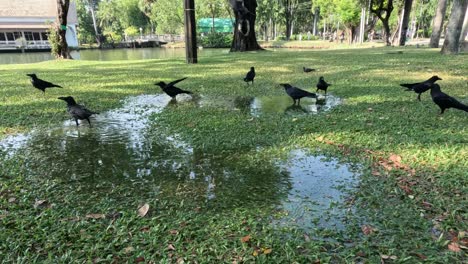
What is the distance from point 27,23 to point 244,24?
3881cm

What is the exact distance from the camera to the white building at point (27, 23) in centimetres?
4422

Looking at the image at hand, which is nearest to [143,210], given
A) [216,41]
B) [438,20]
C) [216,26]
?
[438,20]

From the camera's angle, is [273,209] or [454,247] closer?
[454,247]

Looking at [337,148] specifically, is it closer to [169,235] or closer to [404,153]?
[404,153]

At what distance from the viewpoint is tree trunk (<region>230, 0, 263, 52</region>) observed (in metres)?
20.3

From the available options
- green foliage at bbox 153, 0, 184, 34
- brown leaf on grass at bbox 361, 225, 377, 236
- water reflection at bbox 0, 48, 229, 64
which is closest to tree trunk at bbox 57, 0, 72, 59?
water reflection at bbox 0, 48, 229, 64

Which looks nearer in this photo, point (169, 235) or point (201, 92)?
point (169, 235)

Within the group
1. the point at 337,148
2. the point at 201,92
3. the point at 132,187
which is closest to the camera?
the point at 132,187

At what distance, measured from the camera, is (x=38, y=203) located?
300 centimetres

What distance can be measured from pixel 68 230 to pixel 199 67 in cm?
1067

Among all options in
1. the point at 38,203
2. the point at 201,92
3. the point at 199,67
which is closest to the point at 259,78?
the point at 201,92

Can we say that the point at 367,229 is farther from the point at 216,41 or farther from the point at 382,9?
the point at 216,41

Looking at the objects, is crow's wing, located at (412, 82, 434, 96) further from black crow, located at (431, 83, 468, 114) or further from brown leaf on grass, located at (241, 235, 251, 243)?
brown leaf on grass, located at (241, 235, 251, 243)

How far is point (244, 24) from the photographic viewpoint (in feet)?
68.3
